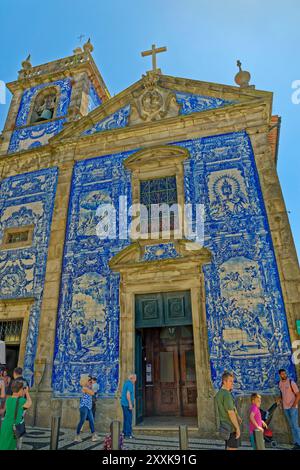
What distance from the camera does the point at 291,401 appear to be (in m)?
5.31

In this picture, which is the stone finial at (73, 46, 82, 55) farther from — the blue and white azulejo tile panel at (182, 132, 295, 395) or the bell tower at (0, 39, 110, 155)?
the blue and white azulejo tile panel at (182, 132, 295, 395)

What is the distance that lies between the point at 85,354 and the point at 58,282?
5.95 ft

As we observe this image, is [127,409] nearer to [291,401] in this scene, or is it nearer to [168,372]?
[168,372]

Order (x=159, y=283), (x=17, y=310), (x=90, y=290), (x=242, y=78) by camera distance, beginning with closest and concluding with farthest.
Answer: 1. (x=159, y=283)
2. (x=90, y=290)
3. (x=17, y=310)
4. (x=242, y=78)

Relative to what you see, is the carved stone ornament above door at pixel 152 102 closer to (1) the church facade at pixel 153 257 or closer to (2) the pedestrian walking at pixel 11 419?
(1) the church facade at pixel 153 257

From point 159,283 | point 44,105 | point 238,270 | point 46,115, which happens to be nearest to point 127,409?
point 159,283

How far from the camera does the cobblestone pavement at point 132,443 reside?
16.3 ft

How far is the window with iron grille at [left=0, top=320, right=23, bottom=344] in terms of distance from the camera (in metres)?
7.73

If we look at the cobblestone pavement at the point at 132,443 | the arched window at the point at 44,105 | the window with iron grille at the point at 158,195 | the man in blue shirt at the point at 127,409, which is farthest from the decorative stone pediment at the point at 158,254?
the arched window at the point at 44,105

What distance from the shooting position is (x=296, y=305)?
20.4 feet

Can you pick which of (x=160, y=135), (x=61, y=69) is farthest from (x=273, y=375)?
(x=61, y=69)

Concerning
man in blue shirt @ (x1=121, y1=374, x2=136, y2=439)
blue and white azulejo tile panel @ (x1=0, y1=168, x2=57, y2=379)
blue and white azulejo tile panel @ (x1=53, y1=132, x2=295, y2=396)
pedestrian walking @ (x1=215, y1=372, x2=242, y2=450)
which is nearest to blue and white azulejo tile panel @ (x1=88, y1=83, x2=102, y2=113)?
blue and white azulejo tile panel @ (x1=0, y1=168, x2=57, y2=379)

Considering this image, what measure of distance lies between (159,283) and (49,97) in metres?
8.37

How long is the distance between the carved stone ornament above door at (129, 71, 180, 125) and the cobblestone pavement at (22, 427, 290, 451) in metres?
7.53
